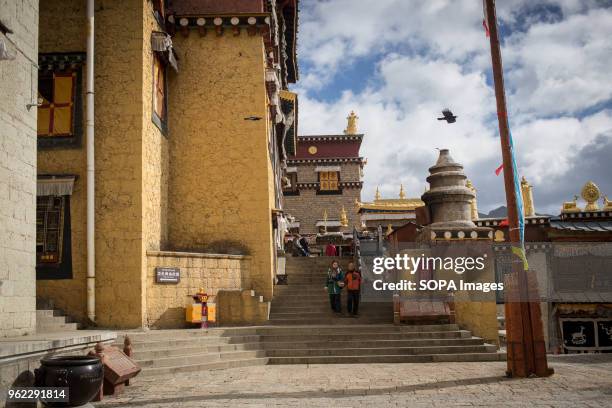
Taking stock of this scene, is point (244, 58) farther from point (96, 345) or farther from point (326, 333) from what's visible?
point (96, 345)

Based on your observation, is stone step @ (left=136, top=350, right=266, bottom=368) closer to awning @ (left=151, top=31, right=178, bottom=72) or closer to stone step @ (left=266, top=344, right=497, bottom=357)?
stone step @ (left=266, top=344, right=497, bottom=357)

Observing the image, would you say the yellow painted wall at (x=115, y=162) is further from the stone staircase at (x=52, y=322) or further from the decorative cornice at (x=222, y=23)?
the decorative cornice at (x=222, y=23)

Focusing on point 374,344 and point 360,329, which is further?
point 360,329

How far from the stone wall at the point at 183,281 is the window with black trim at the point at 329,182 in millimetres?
29042

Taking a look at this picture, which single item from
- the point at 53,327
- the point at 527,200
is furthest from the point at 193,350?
the point at 527,200

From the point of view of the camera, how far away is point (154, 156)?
1659 centimetres

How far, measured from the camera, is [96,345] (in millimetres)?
8914

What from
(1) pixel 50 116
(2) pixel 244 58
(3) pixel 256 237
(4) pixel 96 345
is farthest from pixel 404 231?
(4) pixel 96 345

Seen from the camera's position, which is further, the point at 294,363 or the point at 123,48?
the point at 123,48

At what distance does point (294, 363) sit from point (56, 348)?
597cm

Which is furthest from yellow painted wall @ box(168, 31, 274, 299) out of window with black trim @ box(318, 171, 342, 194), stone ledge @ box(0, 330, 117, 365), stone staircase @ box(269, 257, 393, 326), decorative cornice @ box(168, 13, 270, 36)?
window with black trim @ box(318, 171, 342, 194)

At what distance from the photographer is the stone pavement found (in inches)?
328

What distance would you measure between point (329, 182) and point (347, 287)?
3049 centimetres

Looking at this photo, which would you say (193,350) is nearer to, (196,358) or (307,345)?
(196,358)
